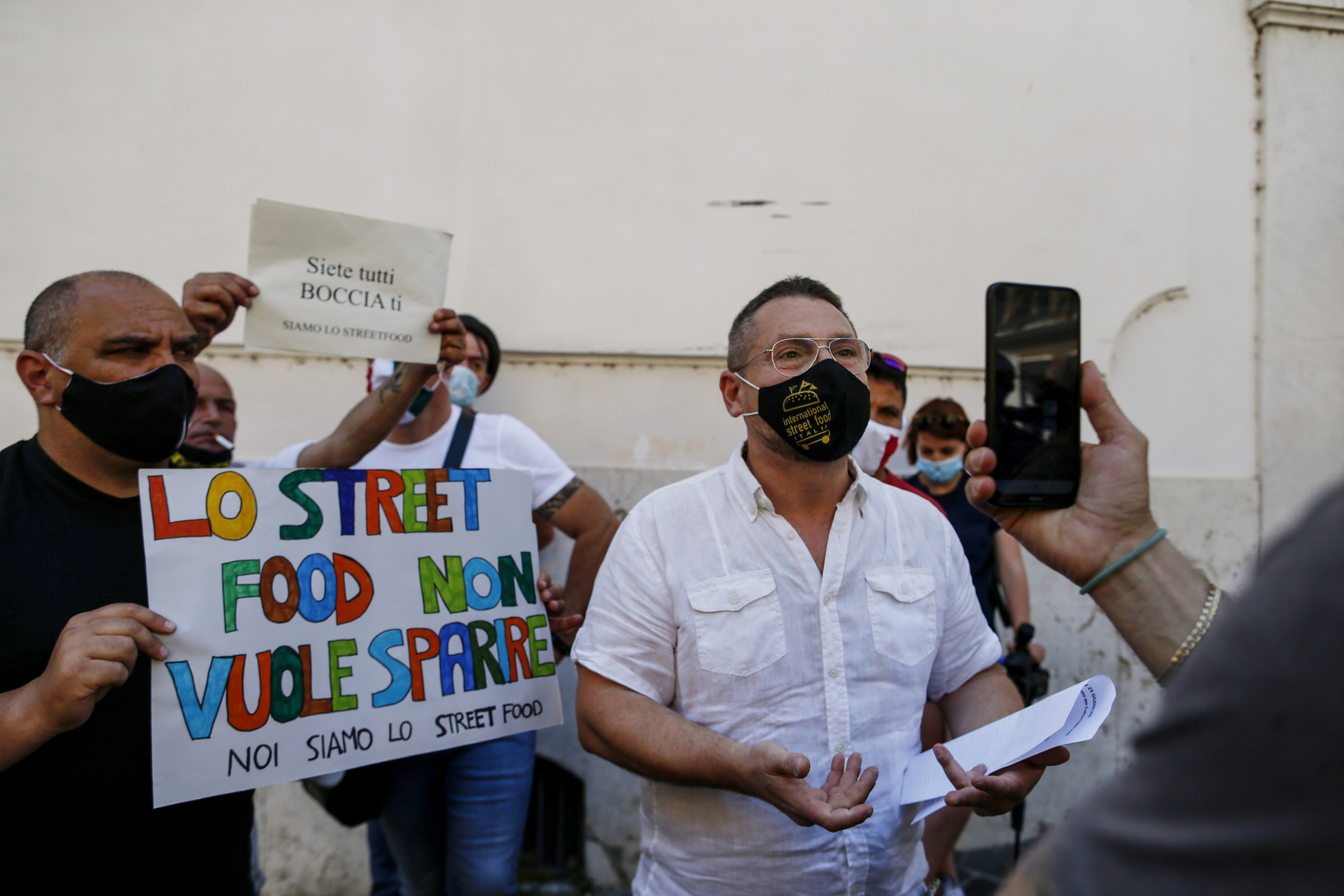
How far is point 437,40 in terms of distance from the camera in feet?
13.5

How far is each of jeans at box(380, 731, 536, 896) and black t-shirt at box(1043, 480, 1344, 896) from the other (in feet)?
7.89

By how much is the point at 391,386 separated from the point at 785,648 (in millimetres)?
1535

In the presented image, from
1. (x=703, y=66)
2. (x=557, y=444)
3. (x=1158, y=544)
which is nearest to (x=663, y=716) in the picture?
(x=1158, y=544)

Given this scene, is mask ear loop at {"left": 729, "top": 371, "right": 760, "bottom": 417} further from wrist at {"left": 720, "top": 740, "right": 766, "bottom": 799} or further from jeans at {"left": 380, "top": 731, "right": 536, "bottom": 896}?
jeans at {"left": 380, "top": 731, "right": 536, "bottom": 896}

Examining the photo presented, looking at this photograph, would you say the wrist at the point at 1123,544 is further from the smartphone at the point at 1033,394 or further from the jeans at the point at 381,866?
the jeans at the point at 381,866

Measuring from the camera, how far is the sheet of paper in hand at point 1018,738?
4.80 ft

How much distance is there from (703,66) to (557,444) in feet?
6.80

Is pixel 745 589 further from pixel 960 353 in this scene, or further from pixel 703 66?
pixel 703 66

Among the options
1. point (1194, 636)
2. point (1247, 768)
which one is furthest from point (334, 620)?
point (1247, 768)

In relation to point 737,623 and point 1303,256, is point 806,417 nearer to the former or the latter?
point 737,623

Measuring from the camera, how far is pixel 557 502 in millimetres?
3141

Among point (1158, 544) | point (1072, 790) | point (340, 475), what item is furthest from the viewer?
point (1072, 790)

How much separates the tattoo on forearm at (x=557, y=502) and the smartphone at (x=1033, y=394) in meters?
1.87

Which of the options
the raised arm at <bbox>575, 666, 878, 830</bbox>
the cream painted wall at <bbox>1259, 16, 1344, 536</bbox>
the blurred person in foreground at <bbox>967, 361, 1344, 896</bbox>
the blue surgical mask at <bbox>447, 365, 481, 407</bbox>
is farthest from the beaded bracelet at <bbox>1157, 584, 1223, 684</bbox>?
the cream painted wall at <bbox>1259, 16, 1344, 536</bbox>
